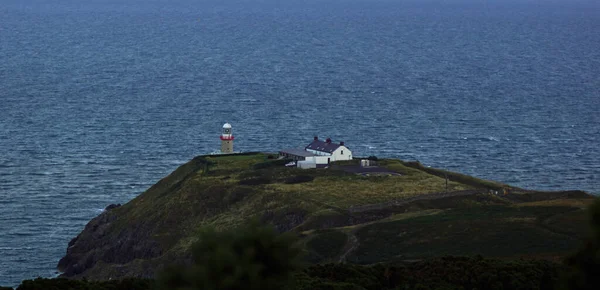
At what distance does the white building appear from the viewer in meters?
107

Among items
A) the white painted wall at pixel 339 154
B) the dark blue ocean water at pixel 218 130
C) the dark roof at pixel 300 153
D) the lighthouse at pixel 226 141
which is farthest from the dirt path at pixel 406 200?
the lighthouse at pixel 226 141

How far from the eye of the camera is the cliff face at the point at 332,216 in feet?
262

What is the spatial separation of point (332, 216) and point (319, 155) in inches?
818

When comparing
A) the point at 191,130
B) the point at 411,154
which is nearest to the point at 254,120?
the point at 191,130

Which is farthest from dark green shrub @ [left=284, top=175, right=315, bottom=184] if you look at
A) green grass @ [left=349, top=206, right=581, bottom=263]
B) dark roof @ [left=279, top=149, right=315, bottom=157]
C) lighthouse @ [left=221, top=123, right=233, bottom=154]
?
lighthouse @ [left=221, top=123, right=233, bottom=154]

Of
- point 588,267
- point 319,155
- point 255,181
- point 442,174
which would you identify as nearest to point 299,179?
point 255,181

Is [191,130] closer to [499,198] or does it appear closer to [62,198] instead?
[62,198]

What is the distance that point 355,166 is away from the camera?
4158 inches

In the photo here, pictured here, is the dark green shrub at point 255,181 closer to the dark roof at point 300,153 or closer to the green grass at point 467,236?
the dark roof at point 300,153

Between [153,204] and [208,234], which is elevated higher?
[208,234]

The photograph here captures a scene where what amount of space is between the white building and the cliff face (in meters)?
2.12

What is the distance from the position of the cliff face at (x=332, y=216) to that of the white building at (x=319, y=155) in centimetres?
212

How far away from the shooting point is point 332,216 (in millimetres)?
88438

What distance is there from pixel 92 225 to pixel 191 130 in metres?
52.6
